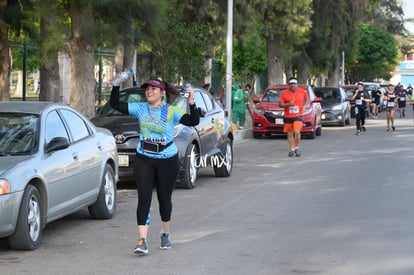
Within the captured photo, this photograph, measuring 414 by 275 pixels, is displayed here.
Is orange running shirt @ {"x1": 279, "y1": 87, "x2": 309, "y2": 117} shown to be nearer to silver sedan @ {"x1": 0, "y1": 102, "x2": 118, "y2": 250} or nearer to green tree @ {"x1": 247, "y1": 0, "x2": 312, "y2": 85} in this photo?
silver sedan @ {"x1": 0, "y1": 102, "x2": 118, "y2": 250}

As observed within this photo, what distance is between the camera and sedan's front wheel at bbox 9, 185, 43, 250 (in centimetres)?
841

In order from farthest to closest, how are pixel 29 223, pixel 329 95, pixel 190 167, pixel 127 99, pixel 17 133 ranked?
1. pixel 329 95
2. pixel 127 99
3. pixel 190 167
4. pixel 17 133
5. pixel 29 223

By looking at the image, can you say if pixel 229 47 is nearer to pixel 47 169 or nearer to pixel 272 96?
pixel 272 96

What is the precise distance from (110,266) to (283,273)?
155cm

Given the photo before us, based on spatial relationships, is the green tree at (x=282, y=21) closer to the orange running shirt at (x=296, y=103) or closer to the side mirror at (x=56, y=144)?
the orange running shirt at (x=296, y=103)

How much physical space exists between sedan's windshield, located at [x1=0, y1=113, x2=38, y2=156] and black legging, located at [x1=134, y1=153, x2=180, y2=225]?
1.31m

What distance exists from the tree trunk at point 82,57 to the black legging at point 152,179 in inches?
334

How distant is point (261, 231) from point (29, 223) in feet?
8.63

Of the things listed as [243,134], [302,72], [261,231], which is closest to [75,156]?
[261,231]

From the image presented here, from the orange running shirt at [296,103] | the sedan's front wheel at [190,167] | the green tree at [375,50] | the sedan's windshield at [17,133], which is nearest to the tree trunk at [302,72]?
the orange running shirt at [296,103]

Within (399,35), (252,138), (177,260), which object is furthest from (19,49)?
(399,35)

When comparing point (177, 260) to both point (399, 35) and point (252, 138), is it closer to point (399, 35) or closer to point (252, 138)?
point (252, 138)

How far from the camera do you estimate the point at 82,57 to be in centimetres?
1791

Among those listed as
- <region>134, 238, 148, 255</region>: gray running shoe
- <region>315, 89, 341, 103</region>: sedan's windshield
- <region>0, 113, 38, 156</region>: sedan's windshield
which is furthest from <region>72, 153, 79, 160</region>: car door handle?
<region>315, 89, 341, 103</region>: sedan's windshield
